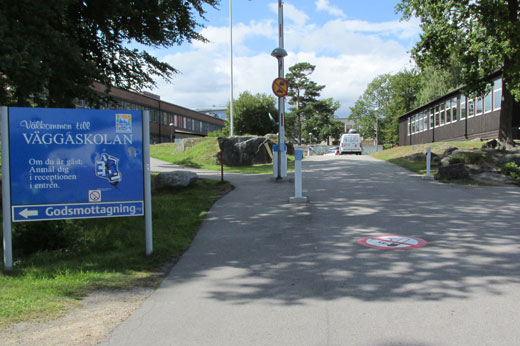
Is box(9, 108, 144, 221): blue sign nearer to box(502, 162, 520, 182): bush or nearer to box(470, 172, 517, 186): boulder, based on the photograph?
box(470, 172, 517, 186): boulder

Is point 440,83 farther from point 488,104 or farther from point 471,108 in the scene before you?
point 488,104

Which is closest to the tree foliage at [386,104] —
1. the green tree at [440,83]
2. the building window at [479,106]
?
the green tree at [440,83]

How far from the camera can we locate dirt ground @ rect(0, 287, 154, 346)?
11.3 feet

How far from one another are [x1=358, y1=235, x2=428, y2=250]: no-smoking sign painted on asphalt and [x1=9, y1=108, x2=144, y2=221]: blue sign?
3406 millimetres

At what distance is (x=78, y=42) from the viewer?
12.2 metres

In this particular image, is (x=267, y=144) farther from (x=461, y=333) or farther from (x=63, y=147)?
(x=461, y=333)

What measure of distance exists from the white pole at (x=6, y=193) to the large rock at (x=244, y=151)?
19.1 metres

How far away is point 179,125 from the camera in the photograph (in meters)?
79.6

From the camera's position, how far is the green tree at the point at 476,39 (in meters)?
17.3

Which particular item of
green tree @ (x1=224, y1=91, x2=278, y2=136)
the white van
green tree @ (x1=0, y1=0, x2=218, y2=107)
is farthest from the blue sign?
green tree @ (x1=224, y1=91, x2=278, y2=136)

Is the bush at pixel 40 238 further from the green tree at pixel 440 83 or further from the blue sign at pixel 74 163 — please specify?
the green tree at pixel 440 83

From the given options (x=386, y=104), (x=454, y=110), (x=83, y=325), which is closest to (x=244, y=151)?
(x=454, y=110)

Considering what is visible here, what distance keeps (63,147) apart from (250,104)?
2088 inches

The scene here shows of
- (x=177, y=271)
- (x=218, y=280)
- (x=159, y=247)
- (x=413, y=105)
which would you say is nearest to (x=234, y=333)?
(x=218, y=280)
